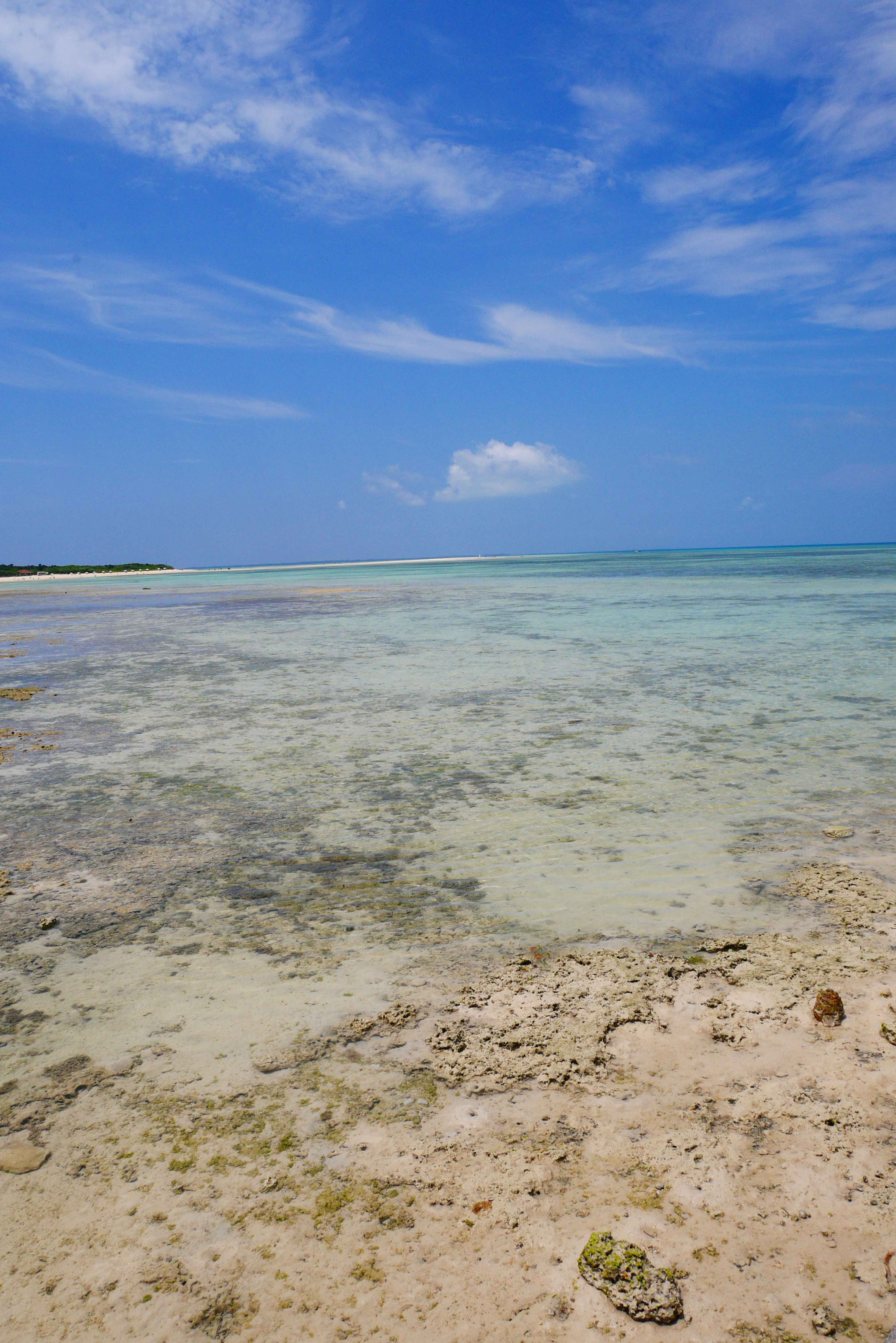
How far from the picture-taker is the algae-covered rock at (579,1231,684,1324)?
1.50 metres

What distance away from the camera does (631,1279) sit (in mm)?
1567

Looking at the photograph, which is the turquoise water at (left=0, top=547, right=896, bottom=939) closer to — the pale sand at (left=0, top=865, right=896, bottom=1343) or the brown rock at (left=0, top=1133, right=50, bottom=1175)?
the pale sand at (left=0, top=865, right=896, bottom=1343)

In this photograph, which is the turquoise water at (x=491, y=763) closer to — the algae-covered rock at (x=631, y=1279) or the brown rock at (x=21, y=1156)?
the algae-covered rock at (x=631, y=1279)

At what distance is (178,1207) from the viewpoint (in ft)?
5.88

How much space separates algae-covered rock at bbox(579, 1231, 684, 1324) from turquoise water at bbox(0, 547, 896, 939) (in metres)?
1.45

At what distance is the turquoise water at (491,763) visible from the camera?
368cm

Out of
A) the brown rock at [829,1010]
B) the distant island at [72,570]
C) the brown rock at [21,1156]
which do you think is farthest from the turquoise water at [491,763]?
the distant island at [72,570]

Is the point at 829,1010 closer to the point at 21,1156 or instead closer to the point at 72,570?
the point at 21,1156

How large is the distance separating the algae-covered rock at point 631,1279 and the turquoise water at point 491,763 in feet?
4.75

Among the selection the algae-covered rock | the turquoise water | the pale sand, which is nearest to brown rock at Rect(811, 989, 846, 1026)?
the pale sand

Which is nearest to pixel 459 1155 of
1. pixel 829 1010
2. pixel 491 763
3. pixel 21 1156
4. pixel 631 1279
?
pixel 631 1279

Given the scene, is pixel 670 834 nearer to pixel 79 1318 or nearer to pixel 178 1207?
pixel 178 1207

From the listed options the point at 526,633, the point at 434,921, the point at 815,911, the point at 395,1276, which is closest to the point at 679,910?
the point at 815,911

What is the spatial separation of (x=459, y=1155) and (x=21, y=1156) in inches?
47.0
